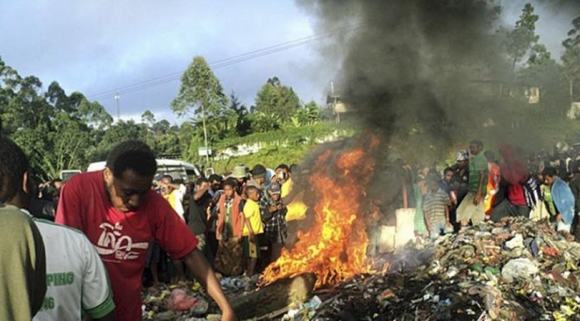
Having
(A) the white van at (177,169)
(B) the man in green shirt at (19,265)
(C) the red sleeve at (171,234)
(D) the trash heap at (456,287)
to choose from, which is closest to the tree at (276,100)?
(A) the white van at (177,169)

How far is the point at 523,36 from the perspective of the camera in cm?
911

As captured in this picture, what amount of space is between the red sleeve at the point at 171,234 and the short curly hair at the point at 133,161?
0.29 m

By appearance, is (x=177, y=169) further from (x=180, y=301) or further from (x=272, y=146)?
(x=272, y=146)

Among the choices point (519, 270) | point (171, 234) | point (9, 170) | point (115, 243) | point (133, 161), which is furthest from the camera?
point (519, 270)

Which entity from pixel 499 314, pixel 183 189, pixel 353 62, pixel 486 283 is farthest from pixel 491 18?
pixel 183 189

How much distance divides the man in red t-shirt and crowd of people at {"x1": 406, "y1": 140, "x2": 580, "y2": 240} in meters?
7.44

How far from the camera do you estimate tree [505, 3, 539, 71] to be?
8748 millimetres

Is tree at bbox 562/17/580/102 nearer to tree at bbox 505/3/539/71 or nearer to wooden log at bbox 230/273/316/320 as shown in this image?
tree at bbox 505/3/539/71

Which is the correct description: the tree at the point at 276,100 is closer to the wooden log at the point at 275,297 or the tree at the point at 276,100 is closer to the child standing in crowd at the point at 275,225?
the child standing in crowd at the point at 275,225

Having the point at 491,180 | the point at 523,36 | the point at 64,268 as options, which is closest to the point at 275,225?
the point at 491,180

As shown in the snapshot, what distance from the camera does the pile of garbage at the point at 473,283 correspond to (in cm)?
613

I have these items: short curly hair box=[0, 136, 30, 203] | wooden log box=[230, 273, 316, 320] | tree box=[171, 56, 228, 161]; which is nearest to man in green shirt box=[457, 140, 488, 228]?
wooden log box=[230, 273, 316, 320]

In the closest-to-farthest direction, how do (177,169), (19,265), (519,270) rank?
1. (19,265)
2. (519,270)
3. (177,169)

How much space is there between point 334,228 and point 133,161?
574 centimetres
